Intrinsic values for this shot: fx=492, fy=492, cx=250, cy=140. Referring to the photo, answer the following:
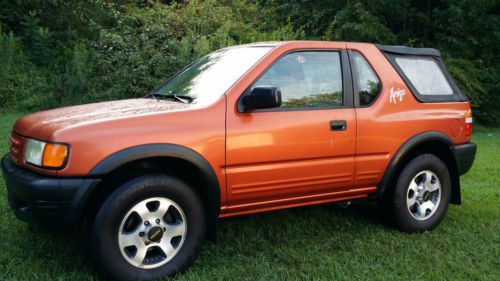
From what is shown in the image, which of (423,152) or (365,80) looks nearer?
(365,80)

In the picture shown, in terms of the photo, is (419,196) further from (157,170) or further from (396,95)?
(157,170)

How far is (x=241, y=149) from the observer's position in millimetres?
3436

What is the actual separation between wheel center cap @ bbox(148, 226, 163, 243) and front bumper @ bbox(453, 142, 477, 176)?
2836 millimetres

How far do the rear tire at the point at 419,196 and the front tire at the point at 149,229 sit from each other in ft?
6.00

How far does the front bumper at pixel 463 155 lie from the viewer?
4.56 meters

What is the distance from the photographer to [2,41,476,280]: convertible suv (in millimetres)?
3039

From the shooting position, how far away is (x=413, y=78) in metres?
4.42

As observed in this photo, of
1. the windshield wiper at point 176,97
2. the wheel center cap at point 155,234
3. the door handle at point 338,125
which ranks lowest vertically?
the wheel center cap at point 155,234

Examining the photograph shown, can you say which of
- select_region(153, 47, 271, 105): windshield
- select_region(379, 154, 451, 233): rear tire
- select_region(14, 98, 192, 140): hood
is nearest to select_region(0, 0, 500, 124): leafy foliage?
select_region(153, 47, 271, 105): windshield

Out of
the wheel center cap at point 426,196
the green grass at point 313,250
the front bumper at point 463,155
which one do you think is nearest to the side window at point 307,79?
the green grass at point 313,250

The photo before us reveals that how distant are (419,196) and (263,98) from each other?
6.48 ft

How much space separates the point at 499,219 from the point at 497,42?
1130cm

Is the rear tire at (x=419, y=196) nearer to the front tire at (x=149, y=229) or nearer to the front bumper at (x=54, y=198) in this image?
the front tire at (x=149, y=229)

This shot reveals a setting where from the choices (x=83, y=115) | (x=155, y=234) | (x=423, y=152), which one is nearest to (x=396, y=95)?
(x=423, y=152)
